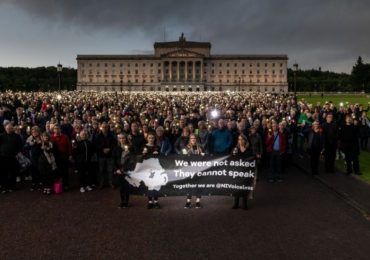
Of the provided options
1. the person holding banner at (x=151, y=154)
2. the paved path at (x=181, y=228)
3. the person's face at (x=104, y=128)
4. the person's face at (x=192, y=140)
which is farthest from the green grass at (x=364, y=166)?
the person's face at (x=104, y=128)

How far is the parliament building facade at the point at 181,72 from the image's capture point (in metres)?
182

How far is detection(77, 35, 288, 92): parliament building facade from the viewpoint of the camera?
7151 inches

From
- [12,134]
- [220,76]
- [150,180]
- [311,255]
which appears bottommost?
[311,255]

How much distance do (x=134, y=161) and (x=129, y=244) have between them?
11.1ft

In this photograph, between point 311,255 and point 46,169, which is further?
point 46,169

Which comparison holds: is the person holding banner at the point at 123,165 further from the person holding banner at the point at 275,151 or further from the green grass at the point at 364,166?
the green grass at the point at 364,166

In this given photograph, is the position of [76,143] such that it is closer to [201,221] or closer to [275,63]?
[201,221]

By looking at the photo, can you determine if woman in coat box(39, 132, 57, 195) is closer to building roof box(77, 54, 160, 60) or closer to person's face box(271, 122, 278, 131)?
person's face box(271, 122, 278, 131)

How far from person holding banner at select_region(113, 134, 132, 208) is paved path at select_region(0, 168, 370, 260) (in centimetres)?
37

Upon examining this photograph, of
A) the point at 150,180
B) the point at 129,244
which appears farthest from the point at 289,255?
the point at 150,180

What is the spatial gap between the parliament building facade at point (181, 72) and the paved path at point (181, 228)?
16772 cm

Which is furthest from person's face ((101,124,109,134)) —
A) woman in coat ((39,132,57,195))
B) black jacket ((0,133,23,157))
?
black jacket ((0,133,23,157))

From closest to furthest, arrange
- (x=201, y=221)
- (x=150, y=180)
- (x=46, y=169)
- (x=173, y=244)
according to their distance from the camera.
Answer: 1. (x=173, y=244)
2. (x=201, y=221)
3. (x=150, y=180)
4. (x=46, y=169)

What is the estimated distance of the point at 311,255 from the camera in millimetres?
8273
